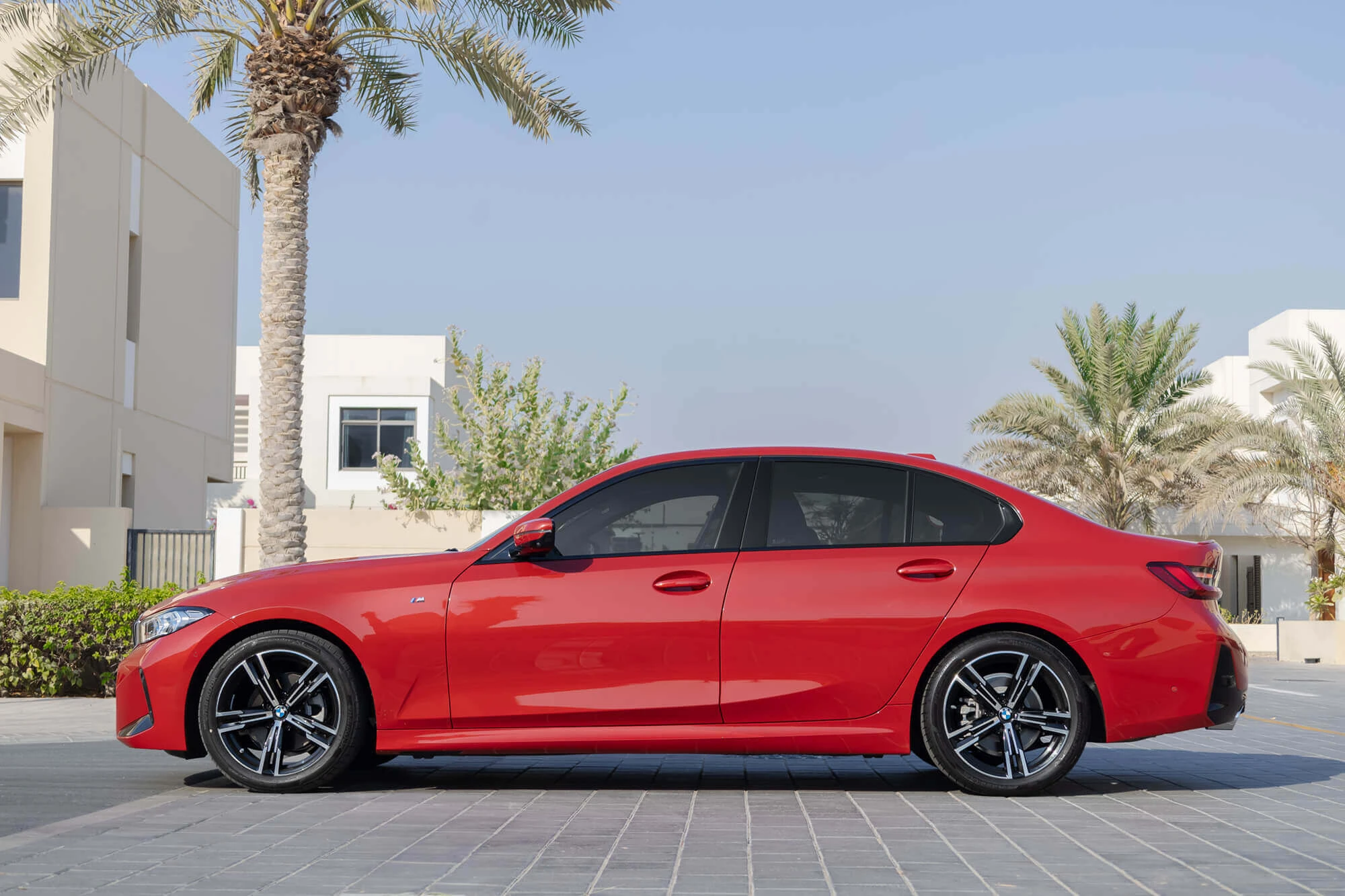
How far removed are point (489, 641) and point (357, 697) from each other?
0.68m

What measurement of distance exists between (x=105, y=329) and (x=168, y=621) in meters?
16.9

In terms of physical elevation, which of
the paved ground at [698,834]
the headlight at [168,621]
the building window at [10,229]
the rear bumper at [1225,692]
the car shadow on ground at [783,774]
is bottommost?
the car shadow on ground at [783,774]

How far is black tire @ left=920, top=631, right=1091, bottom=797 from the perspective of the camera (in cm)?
627

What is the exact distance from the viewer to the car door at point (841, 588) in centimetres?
623

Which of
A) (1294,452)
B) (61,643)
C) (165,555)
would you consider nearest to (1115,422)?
(1294,452)

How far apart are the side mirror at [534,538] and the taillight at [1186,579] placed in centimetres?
285

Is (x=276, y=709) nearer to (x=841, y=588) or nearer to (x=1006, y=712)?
(x=841, y=588)

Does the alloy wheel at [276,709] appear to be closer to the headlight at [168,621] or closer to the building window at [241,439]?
the headlight at [168,621]

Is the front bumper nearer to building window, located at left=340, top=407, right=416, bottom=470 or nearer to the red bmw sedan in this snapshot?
the red bmw sedan

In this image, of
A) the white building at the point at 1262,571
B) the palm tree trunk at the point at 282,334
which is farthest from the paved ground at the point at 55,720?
the white building at the point at 1262,571

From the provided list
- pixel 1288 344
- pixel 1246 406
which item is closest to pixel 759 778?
pixel 1288 344

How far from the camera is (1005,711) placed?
6.29 m

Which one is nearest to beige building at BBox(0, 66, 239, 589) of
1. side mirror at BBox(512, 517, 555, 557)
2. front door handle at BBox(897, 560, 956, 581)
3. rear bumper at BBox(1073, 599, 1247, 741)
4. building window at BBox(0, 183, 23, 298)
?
building window at BBox(0, 183, 23, 298)

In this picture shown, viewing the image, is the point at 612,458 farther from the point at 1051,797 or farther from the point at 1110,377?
the point at 1051,797
